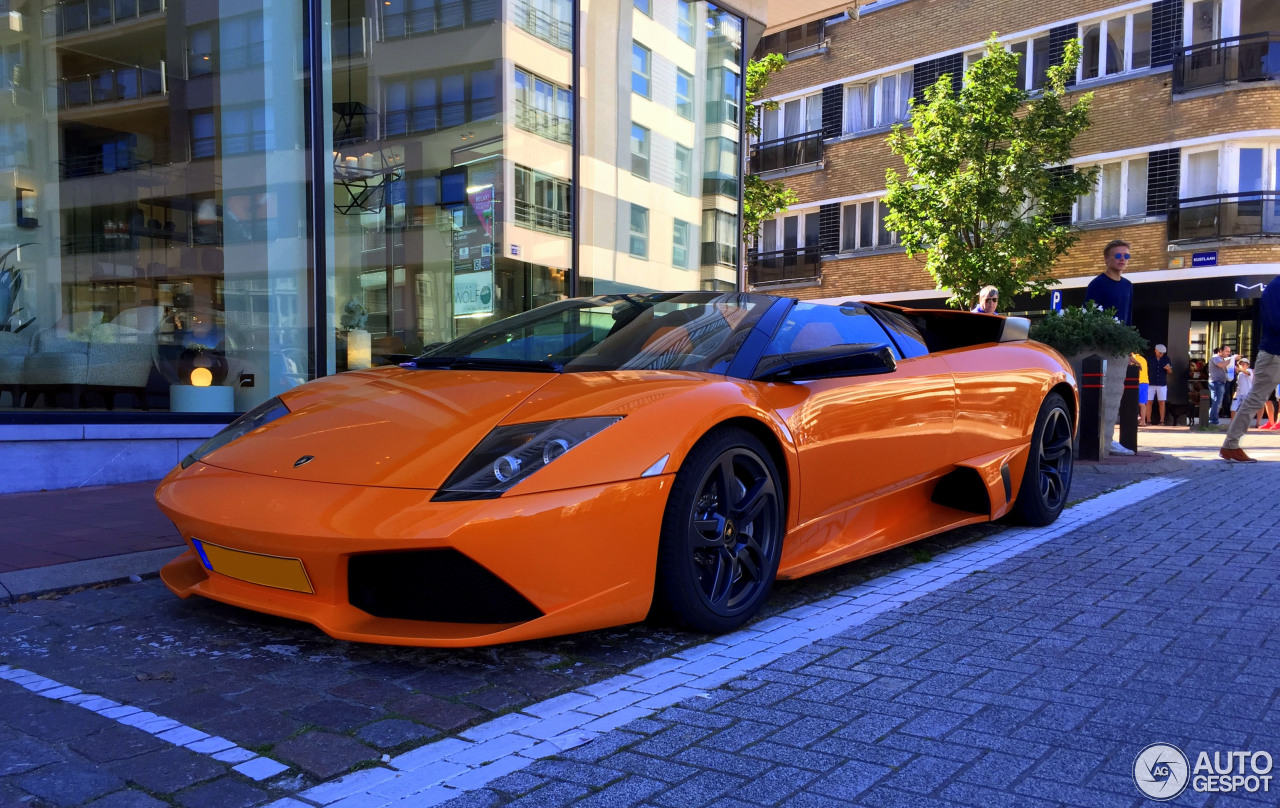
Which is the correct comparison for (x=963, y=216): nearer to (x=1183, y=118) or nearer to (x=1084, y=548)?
(x=1183, y=118)

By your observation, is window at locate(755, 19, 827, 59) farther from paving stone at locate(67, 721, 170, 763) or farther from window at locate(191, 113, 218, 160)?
paving stone at locate(67, 721, 170, 763)

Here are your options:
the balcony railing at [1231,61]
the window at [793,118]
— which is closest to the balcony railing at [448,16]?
the balcony railing at [1231,61]

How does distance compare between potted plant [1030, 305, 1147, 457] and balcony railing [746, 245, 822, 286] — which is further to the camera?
balcony railing [746, 245, 822, 286]

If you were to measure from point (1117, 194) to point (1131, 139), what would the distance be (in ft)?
4.23

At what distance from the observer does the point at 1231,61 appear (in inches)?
848

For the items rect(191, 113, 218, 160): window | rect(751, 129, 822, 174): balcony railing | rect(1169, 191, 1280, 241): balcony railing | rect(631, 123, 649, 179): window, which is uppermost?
rect(751, 129, 822, 174): balcony railing

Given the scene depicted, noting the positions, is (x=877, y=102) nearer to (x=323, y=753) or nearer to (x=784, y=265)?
(x=784, y=265)

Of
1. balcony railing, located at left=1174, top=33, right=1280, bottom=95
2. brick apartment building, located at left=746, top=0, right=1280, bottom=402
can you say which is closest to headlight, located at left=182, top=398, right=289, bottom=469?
brick apartment building, located at left=746, top=0, right=1280, bottom=402

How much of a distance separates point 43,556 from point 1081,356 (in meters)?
8.54

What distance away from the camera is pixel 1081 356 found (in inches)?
367

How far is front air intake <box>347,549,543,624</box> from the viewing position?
2723 millimetres

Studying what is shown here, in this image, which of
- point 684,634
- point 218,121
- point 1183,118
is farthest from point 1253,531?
point 1183,118

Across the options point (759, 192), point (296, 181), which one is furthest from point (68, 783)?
point (759, 192)

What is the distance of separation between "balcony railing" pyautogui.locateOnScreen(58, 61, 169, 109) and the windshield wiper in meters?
6.97
